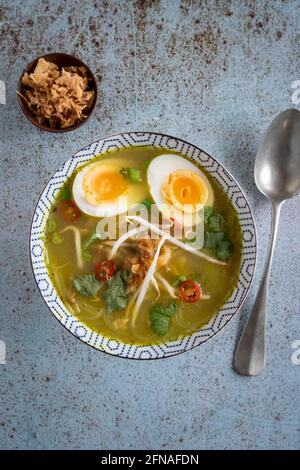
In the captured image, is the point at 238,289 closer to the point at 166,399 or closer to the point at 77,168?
the point at 166,399

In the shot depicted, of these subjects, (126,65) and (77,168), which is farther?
(126,65)

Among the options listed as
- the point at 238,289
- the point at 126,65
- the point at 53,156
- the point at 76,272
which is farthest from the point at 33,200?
the point at 238,289

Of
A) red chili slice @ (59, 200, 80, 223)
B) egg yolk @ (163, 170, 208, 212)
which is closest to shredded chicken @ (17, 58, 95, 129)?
red chili slice @ (59, 200, 80, 223)

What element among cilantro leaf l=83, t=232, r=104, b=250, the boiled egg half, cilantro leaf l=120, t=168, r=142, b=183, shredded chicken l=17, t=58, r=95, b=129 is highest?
shredded chicken l=17, t=58, r=95, b=129

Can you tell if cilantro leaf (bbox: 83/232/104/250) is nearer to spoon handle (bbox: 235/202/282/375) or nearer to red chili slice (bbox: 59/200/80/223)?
red chili slice (bbox: 59/200/80/223)

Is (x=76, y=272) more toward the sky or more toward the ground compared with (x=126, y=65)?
more toward the ground

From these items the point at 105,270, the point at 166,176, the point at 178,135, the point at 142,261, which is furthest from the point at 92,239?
the point at 178,135
